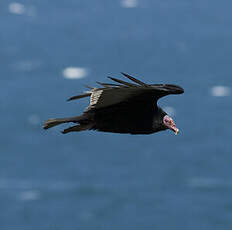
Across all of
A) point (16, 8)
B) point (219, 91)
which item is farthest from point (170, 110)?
point (16, 8)

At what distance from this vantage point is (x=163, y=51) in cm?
9400

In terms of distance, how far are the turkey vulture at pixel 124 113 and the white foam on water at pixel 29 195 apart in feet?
222

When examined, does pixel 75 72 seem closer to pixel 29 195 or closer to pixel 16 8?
pixel 29 195

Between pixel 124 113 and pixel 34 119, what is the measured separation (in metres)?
69.3

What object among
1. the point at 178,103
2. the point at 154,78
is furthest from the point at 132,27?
the point at 154,78

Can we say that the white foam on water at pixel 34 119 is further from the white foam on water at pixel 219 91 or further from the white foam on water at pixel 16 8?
the white foam on water at pixel 16 8

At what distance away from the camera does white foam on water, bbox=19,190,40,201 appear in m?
83.0

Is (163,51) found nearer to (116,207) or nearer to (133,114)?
(116,207)

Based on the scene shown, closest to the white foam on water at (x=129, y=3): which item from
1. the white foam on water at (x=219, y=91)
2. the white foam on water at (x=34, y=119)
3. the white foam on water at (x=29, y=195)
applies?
the white foam on water at (x=219, y=91)

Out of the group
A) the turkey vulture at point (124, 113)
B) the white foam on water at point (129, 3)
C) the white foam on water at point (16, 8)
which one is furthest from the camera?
the white foam on water at point (129, 3)

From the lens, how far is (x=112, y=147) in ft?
278

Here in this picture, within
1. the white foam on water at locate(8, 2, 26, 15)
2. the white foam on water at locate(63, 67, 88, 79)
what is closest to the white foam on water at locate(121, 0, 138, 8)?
the white foam on water at locate(8, 2, 26, 15)

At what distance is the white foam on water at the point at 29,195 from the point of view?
3268 inches

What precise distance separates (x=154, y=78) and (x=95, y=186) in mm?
9468
